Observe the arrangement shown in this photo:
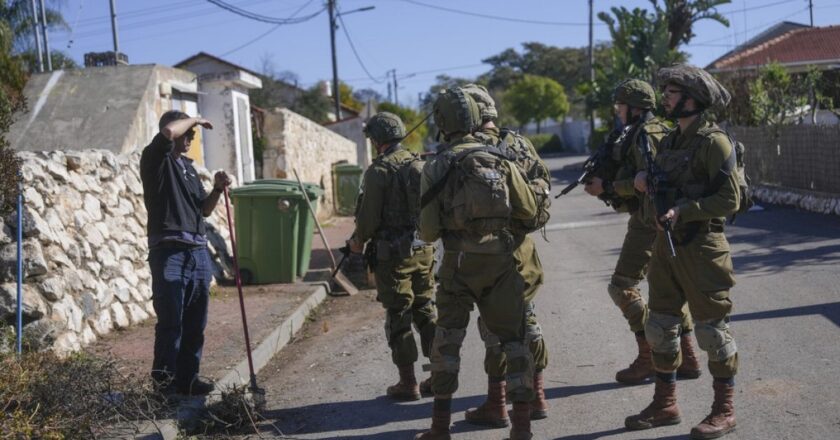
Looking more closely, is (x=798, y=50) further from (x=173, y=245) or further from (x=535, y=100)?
(x=173, y=245)

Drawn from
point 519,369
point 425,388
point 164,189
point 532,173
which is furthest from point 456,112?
point 425,388

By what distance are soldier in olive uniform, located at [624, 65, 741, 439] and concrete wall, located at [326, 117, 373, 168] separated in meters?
25.4

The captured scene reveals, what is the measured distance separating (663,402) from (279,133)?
1397cm

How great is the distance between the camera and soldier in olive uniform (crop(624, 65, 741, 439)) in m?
4.76

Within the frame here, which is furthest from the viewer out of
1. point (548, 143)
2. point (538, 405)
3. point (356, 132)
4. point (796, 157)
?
point (548, 143)

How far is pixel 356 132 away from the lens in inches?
1227

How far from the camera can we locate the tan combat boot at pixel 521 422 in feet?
15.9

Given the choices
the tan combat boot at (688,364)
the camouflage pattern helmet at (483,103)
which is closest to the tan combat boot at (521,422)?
the tan combat boot at (688,364)

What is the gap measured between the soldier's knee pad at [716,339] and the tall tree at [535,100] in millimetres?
63037

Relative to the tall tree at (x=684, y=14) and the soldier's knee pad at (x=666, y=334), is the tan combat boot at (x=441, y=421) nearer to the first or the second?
the soldier's knee pad at (x=666, y=334)

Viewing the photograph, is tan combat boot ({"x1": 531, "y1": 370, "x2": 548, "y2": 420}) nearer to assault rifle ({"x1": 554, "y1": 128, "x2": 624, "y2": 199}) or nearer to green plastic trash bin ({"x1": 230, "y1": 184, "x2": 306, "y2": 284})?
assault rifle ({"x1": 554, "y1": 128, "x2": 624, "y2": 199})

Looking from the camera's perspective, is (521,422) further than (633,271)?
No

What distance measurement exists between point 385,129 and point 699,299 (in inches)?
94.0

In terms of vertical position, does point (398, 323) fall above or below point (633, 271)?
below
